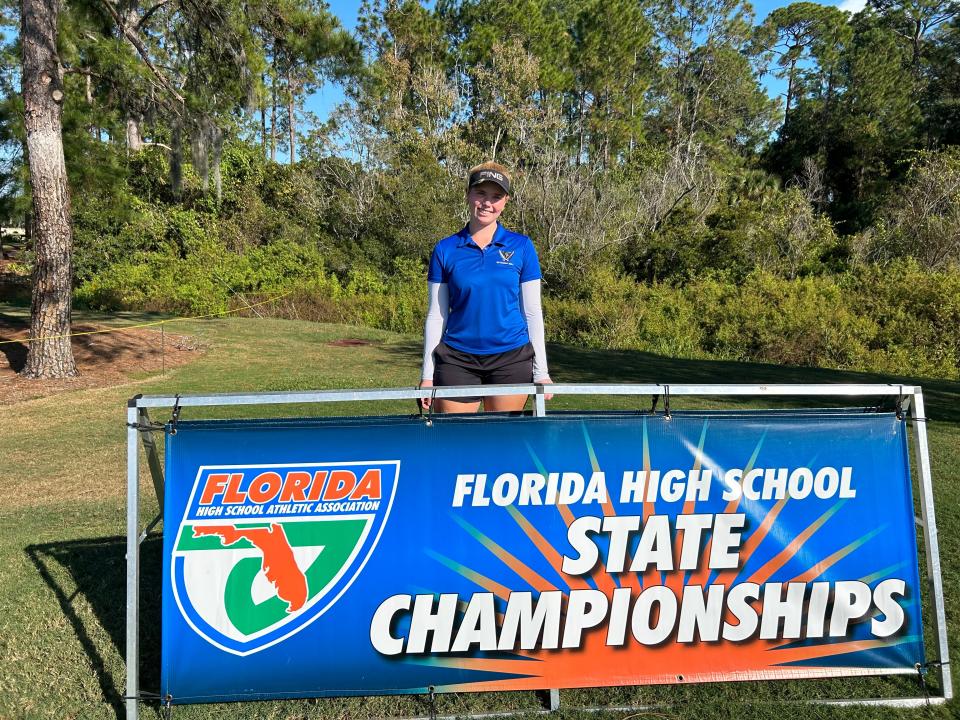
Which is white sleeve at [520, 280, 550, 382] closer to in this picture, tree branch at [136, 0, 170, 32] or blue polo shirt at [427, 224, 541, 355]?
blue polo shirt at [427, 224, 541, 355]

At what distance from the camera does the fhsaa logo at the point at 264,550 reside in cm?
296

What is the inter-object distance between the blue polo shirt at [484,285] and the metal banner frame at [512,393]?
0.75 metres

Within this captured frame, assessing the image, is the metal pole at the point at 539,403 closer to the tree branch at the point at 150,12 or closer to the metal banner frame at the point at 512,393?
the metal banner frame at the point at 512,393

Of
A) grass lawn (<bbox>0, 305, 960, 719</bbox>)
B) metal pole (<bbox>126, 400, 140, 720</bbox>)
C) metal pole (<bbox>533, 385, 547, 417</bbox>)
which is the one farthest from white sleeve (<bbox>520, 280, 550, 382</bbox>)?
metal pole (<bbox>126, 400, 140, 720</bbox>)

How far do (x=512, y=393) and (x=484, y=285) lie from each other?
2.70 feet

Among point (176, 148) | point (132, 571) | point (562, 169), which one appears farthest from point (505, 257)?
point (562, 169)

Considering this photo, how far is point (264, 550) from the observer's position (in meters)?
2.97

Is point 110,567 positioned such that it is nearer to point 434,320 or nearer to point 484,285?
point 434,320

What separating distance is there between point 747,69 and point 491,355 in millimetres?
63801

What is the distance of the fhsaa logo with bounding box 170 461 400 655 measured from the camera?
9.70ft

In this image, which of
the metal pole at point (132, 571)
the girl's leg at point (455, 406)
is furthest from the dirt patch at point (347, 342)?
the metal pole at point (132, 571)

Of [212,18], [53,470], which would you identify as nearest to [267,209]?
[212,18]

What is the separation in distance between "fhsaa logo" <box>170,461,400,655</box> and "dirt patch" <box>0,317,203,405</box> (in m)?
9.27

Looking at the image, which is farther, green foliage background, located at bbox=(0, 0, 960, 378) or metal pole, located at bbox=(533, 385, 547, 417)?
green foliage background, located at bbox=(0, 0, 960, 378)
